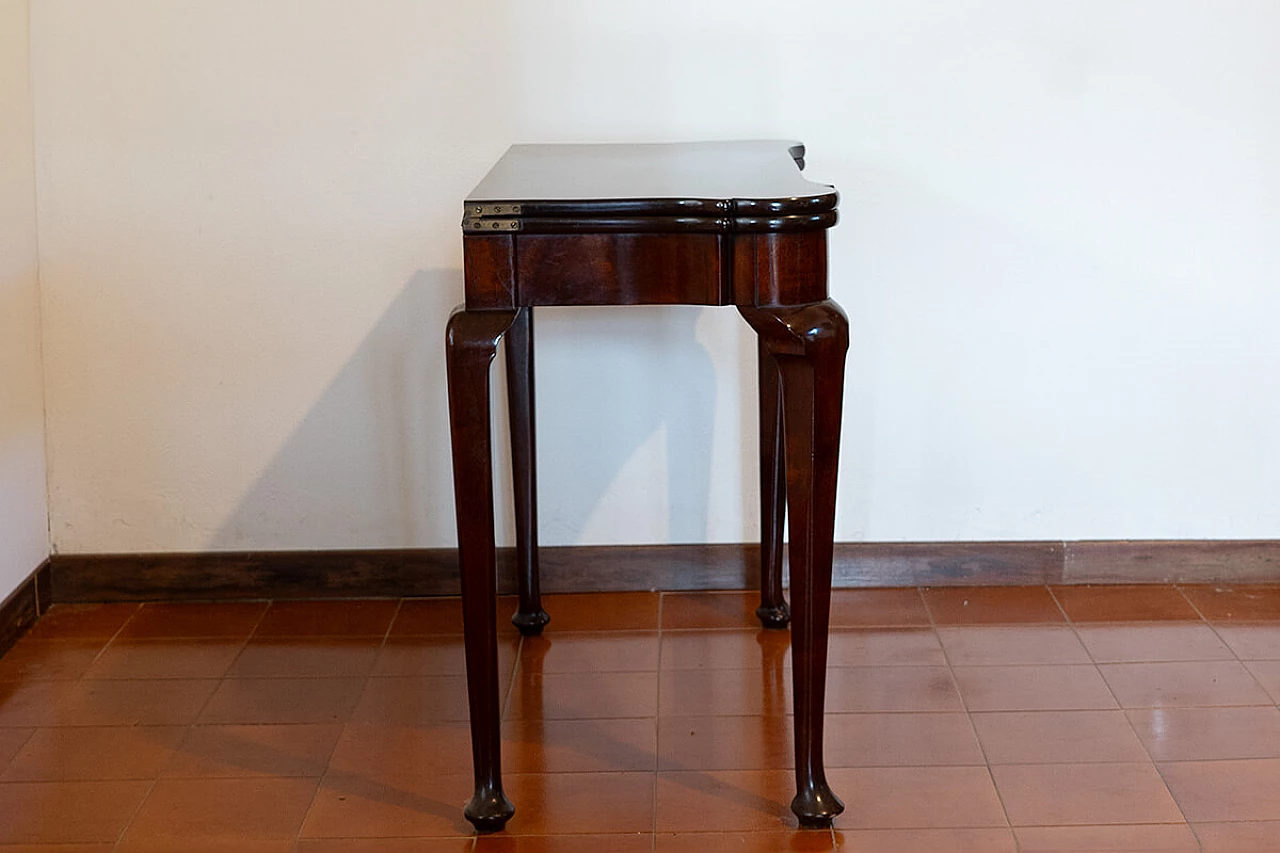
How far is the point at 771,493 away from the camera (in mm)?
2672

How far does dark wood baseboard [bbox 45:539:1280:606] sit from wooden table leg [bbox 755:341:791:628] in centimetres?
16

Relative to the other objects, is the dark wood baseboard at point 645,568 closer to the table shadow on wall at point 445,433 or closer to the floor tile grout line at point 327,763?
the table shadow on wall at point 445,433

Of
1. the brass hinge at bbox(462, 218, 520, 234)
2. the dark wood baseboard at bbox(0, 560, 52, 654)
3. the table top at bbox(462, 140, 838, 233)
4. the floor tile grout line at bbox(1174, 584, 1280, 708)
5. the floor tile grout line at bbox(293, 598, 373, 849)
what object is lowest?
the floor tile grout line at bbox(293, 598, 373, 849)

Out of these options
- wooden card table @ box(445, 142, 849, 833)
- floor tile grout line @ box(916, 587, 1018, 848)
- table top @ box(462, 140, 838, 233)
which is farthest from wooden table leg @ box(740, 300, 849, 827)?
floor tile grout line @ box(916, 587, 1018, 848)

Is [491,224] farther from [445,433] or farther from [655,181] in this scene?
[445,433]

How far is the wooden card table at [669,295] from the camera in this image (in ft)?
6.07

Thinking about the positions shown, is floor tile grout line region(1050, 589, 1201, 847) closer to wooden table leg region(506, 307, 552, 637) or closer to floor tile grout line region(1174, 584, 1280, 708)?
floor tile grout line region(1174, 584, 1280, 708)

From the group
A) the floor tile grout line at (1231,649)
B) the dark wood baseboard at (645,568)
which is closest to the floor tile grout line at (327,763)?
the dark wood baseboard at (645,568)

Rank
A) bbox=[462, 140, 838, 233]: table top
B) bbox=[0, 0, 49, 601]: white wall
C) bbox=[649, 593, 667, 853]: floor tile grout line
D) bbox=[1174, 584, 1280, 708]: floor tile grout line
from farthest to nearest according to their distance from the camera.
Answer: bbox=[0, 0, 49, 601]: white wall → bbox=[1174, 584, 1280, 708]: floor tile grout line → bbox=[649, 593, 667, 853]: floor tile grout line → bbox=[462, 140, 838, 233]: table top

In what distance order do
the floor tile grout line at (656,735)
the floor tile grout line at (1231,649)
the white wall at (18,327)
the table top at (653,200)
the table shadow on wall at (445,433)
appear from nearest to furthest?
the table top at (653,200) < the floor tile grout line at (656,735) < the floor tile grout line at (1231,649) < the white wall at (18,327) < the table shadow on wall at (445,433)

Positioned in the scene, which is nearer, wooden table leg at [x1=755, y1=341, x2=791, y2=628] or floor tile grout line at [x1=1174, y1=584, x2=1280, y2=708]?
floor tile grout line at [x1=1174, y1=584, x2=1280, y2=708]

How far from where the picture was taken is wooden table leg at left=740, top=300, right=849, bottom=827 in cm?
189

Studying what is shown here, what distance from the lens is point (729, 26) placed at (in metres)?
2.67

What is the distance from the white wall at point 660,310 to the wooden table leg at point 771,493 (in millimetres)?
164
